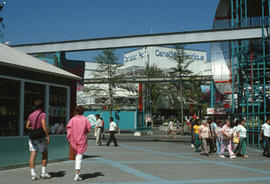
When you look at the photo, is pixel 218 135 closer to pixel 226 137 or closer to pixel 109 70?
pixel 226 137

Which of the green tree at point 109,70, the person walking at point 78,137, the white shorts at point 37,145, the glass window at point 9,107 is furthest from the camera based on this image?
the green tree at point 109,70

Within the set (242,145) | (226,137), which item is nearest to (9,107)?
(226,137)

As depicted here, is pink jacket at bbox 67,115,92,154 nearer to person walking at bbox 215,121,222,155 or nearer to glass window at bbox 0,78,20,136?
glass window at bbox 0,78,20,136

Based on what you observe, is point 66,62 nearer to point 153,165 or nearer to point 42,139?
point 153,165

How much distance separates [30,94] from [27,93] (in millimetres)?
148

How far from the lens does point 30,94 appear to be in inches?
422

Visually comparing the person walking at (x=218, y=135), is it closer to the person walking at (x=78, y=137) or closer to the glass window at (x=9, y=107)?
the person walking at (x=78, y=137)

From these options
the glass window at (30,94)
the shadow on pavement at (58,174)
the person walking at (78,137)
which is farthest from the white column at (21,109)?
the person walking at (78,137)

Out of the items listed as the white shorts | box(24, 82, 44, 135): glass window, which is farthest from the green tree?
the white shorts

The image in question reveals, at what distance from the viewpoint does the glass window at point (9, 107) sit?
9.59m

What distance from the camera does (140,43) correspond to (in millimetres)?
18016

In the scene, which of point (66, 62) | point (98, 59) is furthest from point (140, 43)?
point (98, 59)

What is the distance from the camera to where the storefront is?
31.9 feet

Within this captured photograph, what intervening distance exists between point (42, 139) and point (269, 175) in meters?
6.18
